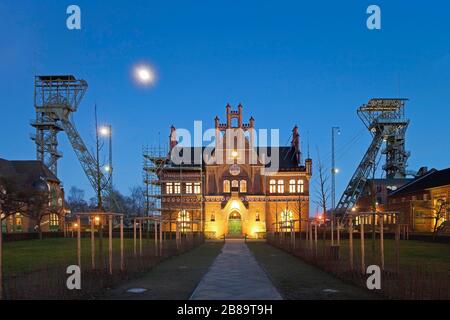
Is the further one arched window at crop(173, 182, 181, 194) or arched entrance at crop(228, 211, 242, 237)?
arched window at crop(173, 182, 181, 194)

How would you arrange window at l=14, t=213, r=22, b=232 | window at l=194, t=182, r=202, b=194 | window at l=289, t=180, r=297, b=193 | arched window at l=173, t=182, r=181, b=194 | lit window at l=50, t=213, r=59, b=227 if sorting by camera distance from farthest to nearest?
lit window at l=50, t=213, r=59, b=227 < window at l=14, t=213, r=22, b=232 < arched window at l=173, t=182, r=181, b=194 < window at l=194, t=182, r=202, b=194 < window at l=289, t=180, r=297, b=193

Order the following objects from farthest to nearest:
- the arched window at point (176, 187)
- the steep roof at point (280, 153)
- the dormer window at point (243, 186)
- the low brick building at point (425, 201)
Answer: the steep roof at point (280, 153) < the arched window at point (176, 187) < the dormer window at point (243, 186) < the low brick building at point (425, 201)

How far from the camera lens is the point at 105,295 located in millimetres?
14031

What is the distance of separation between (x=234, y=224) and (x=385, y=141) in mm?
41115

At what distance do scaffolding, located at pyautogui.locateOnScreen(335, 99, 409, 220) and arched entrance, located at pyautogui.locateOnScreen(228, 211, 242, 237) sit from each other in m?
20.9

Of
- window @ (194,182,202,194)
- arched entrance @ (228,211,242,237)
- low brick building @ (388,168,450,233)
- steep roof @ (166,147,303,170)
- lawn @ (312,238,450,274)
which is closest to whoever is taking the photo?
lawn @ (312,238,450,274)

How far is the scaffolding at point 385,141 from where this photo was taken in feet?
246

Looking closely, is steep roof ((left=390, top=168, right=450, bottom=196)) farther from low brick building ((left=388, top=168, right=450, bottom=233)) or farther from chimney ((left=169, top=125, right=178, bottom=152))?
chimney ((left=169, top=125, right=178, bottom=152))

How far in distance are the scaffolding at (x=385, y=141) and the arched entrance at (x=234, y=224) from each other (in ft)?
68.5

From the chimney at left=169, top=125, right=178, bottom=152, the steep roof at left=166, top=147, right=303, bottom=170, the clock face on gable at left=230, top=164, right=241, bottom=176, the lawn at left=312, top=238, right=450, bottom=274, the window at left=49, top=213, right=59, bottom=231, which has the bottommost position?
the window at left=49, top=213, right=59, bottom=231

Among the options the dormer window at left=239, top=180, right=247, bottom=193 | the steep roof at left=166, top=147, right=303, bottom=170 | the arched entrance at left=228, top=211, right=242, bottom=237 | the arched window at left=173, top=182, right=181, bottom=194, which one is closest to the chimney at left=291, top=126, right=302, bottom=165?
the steep roof at left=166, top=147, right=303, bottom=170

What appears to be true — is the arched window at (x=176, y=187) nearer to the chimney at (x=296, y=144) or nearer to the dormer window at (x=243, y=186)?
the dormer window at (x=243, y=186)

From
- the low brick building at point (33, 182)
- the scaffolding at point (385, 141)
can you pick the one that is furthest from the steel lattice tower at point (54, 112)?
the scaffolding at point (385, 141)

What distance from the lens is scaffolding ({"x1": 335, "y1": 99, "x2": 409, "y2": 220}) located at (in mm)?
74938
